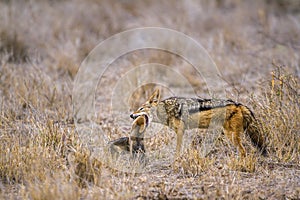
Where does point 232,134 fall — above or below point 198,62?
below

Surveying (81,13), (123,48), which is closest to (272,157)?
(123,48)

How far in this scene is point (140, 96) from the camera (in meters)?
7.57

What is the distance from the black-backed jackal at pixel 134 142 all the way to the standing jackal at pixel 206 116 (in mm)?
78

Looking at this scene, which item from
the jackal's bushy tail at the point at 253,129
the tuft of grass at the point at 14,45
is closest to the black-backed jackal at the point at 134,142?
the jackal's bushy tail at the point at 253,129

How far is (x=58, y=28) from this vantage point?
10.5 meters

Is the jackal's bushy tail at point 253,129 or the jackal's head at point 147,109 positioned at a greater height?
the jackal's head at point 147,109

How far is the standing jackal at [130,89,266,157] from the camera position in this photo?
5059 millimetres

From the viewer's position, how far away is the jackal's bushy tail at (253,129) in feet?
16.6

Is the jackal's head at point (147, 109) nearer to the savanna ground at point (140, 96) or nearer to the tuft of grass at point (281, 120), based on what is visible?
the savanna ground at point (140, 96)

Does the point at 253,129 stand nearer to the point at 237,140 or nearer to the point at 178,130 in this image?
the point at 237,140

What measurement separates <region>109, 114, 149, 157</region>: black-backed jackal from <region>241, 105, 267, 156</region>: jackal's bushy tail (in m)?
1.05

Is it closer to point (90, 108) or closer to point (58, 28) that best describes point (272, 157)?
point (90, 108)

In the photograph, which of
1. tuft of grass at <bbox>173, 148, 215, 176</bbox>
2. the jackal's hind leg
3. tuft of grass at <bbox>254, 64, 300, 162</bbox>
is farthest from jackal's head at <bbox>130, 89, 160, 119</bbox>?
tuft of grass at <bbox>254, 64, 300, 162</bbox>

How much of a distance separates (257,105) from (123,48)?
5321mm
